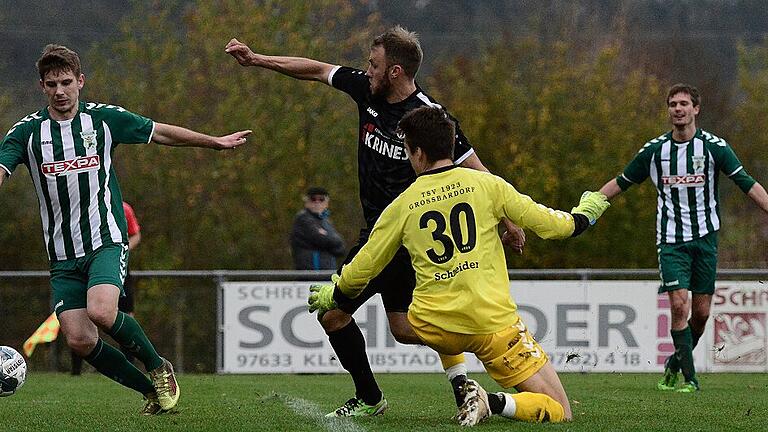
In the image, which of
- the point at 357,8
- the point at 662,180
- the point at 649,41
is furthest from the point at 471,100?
the point at 649,41

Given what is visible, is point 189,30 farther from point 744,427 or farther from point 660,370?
point 744,427

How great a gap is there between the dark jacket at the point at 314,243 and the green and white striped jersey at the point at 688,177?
5.12m

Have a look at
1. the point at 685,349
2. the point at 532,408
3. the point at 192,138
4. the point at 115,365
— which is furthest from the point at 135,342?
the point at 685,349

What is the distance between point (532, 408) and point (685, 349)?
4329mm

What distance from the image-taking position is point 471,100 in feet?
88.8

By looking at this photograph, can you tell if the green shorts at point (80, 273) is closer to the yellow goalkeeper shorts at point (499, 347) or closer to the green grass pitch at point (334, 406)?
the green grass pitch at point (334, 406)

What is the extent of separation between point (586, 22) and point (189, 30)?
11387mm

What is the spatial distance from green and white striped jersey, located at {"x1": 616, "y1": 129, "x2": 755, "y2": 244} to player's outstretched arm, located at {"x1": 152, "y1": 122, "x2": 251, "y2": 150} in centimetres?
402

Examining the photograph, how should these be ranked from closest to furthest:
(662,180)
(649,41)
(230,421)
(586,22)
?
1. (230,421)
2. (662,180)
3. (586,22)
4. (649,41)

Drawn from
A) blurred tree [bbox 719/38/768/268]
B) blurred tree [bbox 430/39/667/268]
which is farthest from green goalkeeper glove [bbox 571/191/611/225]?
blurred tree [bbox 719/38/768/268]

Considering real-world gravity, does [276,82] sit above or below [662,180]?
above

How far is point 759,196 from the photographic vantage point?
33.5 ft

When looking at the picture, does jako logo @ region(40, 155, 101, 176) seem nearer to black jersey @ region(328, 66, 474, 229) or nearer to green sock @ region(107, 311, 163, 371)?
green sock @ region(107, 311, 163, 371)

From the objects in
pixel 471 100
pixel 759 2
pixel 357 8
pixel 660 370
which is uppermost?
pixel 759 2
